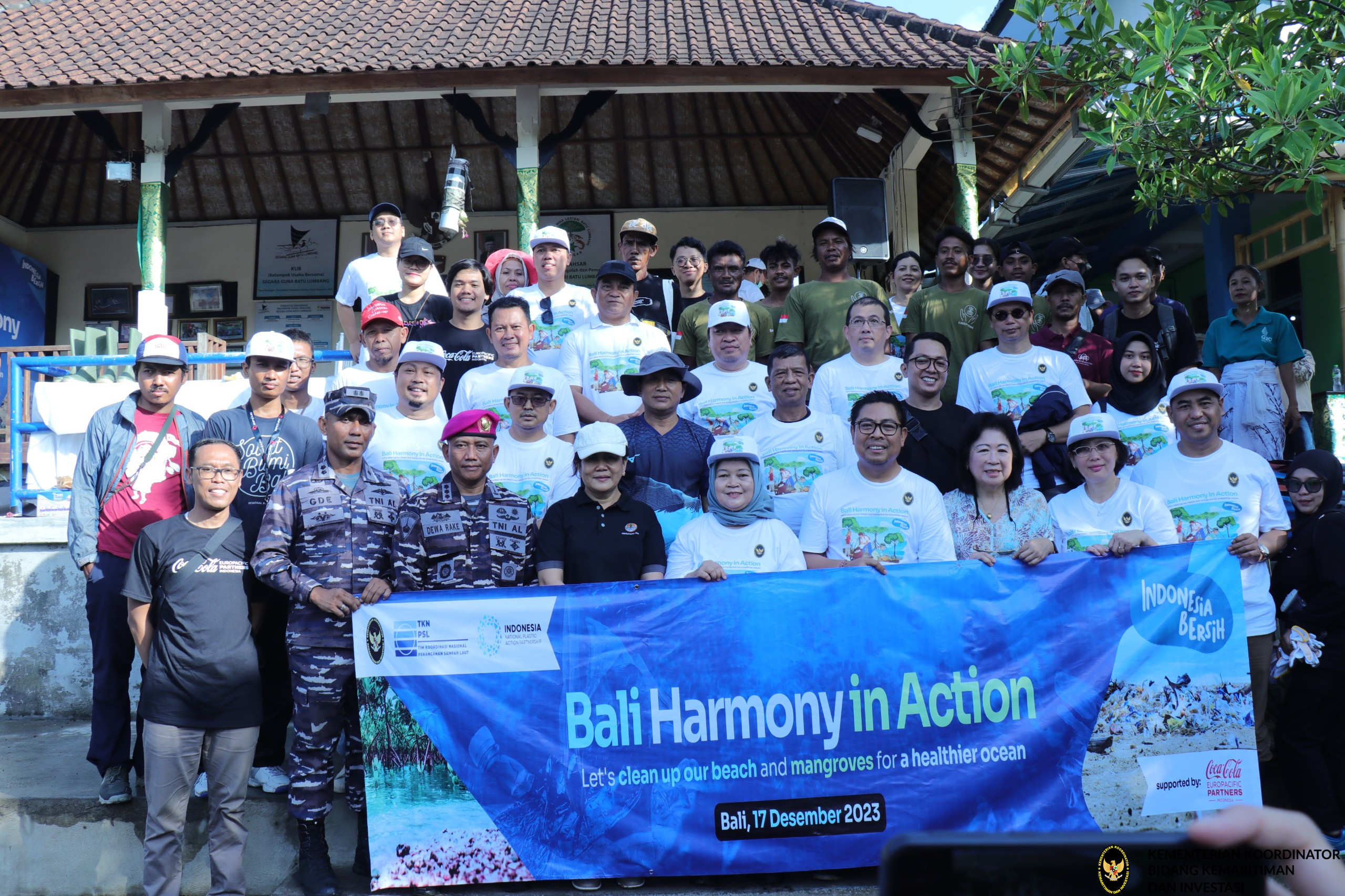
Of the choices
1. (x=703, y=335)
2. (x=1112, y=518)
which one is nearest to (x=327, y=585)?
(x=703, y=335)

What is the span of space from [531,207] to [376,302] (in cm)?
416

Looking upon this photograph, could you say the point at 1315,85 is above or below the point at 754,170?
below

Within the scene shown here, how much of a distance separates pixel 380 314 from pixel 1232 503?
4.53 m

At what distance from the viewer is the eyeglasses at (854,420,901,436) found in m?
4.46

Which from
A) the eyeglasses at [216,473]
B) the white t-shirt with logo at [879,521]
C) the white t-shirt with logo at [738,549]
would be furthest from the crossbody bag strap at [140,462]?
the white t-shirt with logo at [879,521]

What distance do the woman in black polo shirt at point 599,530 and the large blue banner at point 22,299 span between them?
12173 mm

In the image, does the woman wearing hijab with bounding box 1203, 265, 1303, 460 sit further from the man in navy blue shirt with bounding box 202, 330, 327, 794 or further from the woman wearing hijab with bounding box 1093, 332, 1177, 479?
the man in navy blue shirt with bounding box 202, 330, 327, 794

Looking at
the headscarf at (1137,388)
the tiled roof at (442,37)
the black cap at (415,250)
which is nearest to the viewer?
the headscarf at (1137,388)

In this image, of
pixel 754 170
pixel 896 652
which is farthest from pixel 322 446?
pixel 754 170

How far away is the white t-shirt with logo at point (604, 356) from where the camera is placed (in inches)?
231

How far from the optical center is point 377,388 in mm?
5684

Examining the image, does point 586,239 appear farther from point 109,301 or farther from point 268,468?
point 268,468

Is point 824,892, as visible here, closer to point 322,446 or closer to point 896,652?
point 896,652

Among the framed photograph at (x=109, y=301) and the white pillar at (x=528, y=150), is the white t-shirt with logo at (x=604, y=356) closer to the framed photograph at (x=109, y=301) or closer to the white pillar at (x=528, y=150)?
the white pillar at (x=528, y=150)
